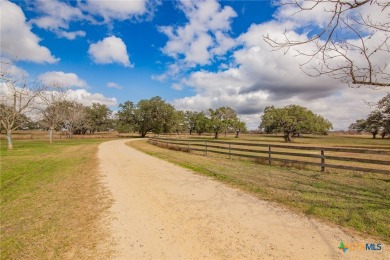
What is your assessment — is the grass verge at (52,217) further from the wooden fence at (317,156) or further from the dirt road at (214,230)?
the wooden fence at (317,156)

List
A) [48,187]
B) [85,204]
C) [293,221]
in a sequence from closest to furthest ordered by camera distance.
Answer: [293,221], [85,204], [48,187]

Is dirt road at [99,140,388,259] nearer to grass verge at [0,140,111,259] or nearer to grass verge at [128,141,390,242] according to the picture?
grass verge at [0,140,111,259]

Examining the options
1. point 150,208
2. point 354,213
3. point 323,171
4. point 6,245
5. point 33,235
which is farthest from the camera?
point 323,171

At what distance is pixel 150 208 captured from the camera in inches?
251

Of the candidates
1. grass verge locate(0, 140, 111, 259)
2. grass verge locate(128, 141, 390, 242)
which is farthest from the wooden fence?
grass verge locate(0, 140, 111, 259)

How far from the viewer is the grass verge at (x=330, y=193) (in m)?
5.43

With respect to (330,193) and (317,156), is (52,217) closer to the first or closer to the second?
(330,193)

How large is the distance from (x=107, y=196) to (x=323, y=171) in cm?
979

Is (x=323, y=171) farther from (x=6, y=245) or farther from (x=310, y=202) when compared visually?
(x=6, y=245)

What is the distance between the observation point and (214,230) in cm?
491

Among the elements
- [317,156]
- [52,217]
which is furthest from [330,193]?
[52,217]

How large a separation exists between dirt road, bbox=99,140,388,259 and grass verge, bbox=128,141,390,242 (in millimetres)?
601

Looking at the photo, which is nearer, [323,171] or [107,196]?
[107,196]

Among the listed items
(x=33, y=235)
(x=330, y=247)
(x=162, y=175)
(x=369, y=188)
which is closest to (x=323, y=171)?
(x=369, y=188)
